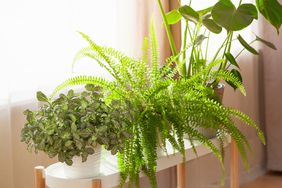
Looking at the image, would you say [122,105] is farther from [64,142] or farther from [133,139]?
[64,142]

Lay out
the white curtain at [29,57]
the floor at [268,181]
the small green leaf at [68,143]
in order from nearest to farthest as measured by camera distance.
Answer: the small green leaf at [68,143] < the white curtain at [29,57] < the floor at [268,181]

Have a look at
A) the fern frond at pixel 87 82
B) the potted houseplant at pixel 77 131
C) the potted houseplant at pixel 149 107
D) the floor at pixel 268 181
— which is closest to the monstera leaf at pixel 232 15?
the potted houseplant at pixel 149 107

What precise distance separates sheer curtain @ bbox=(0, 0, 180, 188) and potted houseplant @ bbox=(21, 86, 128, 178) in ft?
1.57

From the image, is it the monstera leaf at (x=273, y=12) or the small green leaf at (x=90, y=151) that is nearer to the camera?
the small green leaf at (x=90, y=151)

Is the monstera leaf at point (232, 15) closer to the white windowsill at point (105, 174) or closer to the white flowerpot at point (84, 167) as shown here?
the white windowsill at point (105, 174)

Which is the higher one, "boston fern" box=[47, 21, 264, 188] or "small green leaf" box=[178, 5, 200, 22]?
"small green leaf" box=[178, 5, 200, 22]

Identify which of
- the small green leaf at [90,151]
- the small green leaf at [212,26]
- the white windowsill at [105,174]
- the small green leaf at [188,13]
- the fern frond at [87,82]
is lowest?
the white windowsill at [105,174]

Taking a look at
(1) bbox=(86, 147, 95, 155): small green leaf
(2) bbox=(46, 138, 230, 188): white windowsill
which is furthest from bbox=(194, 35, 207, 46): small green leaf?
(1) bbox=(86, 147, 95, 155): small green leaf

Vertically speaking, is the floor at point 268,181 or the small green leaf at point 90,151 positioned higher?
the small green leaf at point 90,151

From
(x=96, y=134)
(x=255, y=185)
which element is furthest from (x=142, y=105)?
(x=255, y=185)

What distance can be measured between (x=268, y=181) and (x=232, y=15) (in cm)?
187

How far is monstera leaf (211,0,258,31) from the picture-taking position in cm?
192

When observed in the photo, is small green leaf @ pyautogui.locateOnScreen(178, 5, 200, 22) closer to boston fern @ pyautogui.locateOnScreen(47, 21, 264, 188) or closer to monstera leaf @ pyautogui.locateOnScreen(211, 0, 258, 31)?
monstera leaf @ pyautogui.locateOnScreen(211, 0, 258, 31)

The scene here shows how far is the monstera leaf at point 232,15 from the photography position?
1922mm
